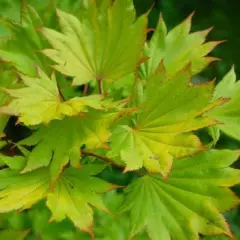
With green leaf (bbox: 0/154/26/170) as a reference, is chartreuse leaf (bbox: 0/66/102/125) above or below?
above

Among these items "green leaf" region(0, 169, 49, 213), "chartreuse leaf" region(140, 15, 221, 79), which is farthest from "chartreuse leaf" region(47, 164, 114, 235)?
"chartreuse leaf" region(140, 15, 221, 79)

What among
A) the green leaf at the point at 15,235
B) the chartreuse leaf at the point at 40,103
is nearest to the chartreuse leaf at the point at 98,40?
the chartreuse leaf at the point at 40,103

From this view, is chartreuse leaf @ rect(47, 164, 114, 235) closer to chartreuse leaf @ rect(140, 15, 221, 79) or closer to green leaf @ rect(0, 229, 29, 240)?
green leaf @ rect(0, 229, 29, 240)

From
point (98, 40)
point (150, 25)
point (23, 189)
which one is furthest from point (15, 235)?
point (150, 25)

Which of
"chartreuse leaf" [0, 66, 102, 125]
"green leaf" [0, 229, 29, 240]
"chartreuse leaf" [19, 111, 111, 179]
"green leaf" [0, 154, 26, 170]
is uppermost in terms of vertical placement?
"chartreuse leaf" [0, 66, 102, 125]

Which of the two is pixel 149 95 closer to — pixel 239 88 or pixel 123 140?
pixel 123 140

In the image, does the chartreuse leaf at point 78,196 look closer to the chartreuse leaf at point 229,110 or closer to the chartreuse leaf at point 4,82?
the chartreuse leaf at point 4,82

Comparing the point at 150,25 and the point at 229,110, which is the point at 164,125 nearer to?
the point at 229,110
